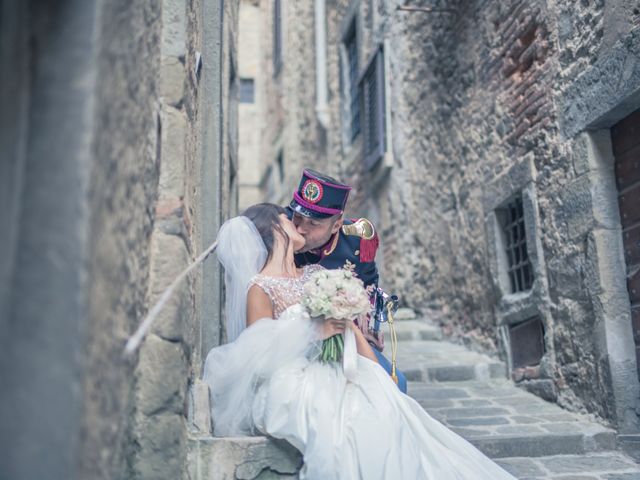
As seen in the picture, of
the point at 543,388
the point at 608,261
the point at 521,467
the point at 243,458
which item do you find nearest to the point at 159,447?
the point at 243,458

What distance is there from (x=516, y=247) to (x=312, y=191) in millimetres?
2567

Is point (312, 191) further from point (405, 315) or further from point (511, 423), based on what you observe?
point (405, 315)

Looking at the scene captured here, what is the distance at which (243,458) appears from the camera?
305cm

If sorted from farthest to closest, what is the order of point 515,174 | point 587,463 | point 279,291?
1. point 515,174
2. point 587,463
3. point 279,291

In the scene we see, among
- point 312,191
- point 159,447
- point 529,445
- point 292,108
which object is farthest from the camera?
point 292,108

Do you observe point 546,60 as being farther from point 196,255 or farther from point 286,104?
point 286,104

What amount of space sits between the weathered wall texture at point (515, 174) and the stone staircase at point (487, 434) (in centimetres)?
18

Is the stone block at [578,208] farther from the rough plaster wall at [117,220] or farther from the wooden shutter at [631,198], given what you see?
the rough plaster wall at [117,220]

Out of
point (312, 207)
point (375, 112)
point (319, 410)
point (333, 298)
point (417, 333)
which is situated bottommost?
point (319, 410)

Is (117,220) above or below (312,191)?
below

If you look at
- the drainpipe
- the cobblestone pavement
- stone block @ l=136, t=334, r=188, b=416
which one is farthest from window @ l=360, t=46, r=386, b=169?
stone block @ l=136, t=334, r=188, b=416

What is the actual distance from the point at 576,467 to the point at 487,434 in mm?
519

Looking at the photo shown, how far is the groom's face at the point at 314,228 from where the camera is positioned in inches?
149

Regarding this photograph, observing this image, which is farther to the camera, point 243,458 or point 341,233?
point 341,233
